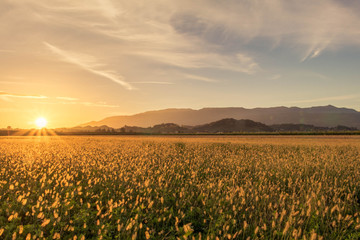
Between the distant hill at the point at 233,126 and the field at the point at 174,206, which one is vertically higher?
the distant hill at the point at 233,126

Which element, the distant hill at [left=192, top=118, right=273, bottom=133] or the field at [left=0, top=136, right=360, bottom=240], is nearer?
the field at [left=0, top=136, right=360, bottom=240]

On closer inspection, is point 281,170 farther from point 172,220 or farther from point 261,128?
point 261,128

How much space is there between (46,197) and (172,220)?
2.97m

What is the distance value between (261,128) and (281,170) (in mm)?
137944

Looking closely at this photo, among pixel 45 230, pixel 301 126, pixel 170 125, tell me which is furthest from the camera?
pixel 170 125

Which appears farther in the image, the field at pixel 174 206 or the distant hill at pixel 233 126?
the distant hill at pixel 233 126

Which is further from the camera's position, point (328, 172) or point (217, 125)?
point (217, 125)

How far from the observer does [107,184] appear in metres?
6.20

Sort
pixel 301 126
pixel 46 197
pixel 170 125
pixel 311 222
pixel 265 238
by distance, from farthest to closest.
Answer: pixel 170 125 → pixel 301 126 → pixel 46 197 → pixel 311 222 → pixel 265 238

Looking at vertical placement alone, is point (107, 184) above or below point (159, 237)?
above

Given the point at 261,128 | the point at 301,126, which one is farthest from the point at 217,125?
the point at 301,126

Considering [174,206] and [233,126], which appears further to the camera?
[233,126]

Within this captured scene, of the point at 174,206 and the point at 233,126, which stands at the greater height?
the point at 233,126

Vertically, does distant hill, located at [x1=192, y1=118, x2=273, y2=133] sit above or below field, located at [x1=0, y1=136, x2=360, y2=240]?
above
